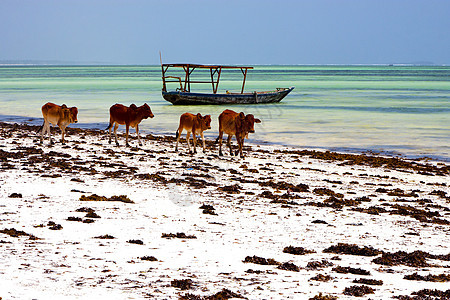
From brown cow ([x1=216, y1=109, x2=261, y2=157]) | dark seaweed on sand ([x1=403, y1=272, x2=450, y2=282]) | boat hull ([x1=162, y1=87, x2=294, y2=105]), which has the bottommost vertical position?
dark seaweed on sand ([x1=403, y1=272, x2=450, y2=282])

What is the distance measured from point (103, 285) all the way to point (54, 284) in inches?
21.5

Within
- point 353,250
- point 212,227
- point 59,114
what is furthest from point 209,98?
point 353,250

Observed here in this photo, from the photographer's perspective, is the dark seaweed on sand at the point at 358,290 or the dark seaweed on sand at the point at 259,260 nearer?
the dark seaweed on sand at the point at 358,290

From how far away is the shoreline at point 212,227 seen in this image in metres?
6.35

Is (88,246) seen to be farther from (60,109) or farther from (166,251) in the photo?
(60,109)

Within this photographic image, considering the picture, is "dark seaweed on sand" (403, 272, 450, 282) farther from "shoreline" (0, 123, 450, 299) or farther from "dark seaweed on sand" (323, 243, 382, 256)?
"dark seaweed on sand" (323, 243, 382, 256)

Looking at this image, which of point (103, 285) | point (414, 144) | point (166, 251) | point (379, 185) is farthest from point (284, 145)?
point (103, 285)

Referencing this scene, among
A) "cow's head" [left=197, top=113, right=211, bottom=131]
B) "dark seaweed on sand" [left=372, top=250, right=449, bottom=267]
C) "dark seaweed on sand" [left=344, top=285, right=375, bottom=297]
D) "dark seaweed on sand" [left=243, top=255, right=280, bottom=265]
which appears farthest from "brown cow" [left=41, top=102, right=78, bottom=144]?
"dark seaweed on sand" [left=344, top=285, right=375, bottom=297]

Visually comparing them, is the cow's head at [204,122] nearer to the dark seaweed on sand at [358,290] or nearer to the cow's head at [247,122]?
the cow's head at [247,122]

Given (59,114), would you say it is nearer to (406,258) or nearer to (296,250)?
(296,250)

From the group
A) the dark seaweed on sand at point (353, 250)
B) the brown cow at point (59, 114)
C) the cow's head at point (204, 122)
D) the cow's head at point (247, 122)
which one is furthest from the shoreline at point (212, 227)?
the brown cow at point (59, 114)

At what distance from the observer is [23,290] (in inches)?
227

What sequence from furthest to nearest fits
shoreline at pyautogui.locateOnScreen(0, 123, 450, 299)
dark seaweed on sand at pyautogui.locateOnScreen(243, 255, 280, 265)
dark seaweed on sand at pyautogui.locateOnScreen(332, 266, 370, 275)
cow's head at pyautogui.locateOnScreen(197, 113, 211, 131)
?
cow's head at pyautogui.locateOnScreen(197, 113, 211, 131) < dark seaweed on sand at pyautogui.locateOnScreen(243, 255, 280, 265) < dark seaweed on sand at pyautogui.locateOnScreen(332, 266, 370, 275) < shoreline at pyautogui.locateOnScreen(0, 123, 450, 299)

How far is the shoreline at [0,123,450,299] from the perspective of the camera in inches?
250
